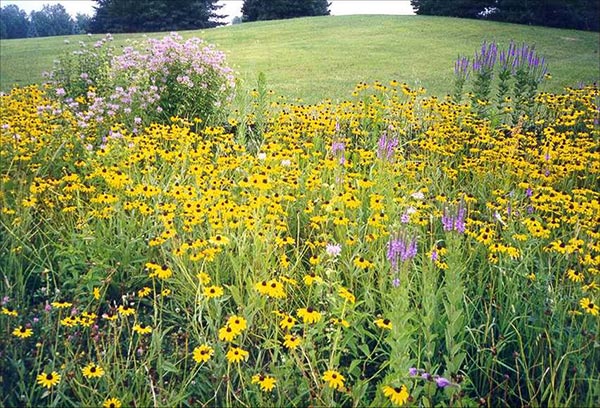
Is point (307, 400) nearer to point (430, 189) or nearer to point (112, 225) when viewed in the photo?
point (112, 225)

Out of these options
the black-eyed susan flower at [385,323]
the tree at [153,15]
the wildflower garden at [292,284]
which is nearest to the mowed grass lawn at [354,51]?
the wildflower garden at [292,284]

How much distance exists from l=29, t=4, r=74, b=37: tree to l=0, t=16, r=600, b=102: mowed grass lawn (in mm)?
19944

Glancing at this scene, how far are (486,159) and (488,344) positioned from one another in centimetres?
198

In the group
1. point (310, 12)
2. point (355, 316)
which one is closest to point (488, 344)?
point (355, 316)

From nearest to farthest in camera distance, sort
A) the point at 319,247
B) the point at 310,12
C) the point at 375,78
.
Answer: the point at 319,247, the point at 375,78, the point at 310,12

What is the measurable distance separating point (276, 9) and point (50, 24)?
2122 centimetres

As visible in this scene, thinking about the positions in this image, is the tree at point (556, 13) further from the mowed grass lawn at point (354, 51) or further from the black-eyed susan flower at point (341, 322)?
the black-eyed susan flower at point (341, 322)

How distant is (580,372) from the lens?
7.13ft

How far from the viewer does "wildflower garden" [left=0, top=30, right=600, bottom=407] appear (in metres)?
2.19

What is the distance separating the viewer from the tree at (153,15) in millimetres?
27312

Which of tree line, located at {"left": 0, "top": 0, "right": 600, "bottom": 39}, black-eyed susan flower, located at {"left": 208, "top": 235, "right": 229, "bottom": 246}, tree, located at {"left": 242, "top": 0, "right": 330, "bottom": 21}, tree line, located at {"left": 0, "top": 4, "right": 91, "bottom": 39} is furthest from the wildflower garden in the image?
tree line, located at {"left": 0, "top": 4, "right": 91, "bottom": 39}

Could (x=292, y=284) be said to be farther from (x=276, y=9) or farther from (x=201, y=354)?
(x=276, y=9)

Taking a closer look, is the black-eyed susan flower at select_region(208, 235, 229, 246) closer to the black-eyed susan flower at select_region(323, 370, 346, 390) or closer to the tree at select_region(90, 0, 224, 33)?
the black-eyed susan flower at select_region(323, 370, 346, 390)

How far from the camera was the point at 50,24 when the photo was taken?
40250 millimetres
